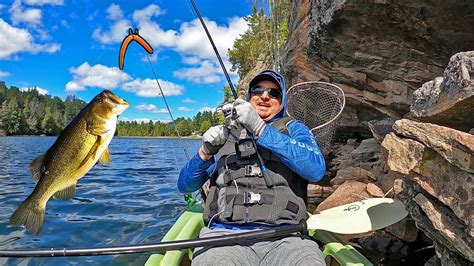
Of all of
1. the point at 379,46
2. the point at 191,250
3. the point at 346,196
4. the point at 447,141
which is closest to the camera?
the point at 447,141

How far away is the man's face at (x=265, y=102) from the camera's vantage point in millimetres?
4117

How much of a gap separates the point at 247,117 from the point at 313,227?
1561 millimetres

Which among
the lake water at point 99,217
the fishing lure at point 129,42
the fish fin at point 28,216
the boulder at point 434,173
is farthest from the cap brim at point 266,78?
the lake water at point 99,217

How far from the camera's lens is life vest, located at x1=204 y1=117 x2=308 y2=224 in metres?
3.30

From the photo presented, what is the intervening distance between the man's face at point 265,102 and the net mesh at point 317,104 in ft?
8.39

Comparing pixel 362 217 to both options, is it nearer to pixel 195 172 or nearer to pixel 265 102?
pixel 265 102

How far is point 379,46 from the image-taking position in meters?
6.35

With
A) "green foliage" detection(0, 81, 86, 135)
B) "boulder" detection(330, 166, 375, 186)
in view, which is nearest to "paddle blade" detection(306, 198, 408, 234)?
"green foliage" detection(0, 81, 86, 135)

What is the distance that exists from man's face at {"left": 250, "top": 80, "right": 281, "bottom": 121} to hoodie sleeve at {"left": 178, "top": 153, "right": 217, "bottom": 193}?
2.47 feet

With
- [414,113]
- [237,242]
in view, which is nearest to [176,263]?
[237,242]

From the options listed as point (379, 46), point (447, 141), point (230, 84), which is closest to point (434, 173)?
point (447, 141)

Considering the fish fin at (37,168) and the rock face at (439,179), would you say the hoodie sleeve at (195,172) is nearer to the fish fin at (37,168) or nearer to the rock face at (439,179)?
the fish fin at (37,168)

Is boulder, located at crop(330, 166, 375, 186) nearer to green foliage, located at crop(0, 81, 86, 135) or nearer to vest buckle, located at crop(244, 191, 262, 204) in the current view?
vest buckle, located at crop(244, 191, 262, 204)

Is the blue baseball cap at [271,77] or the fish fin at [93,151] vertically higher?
the blue baseball cap at [271,77]
